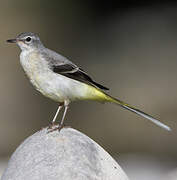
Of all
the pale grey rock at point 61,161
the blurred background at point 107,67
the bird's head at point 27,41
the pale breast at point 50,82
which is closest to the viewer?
the pale grey rock at point 61,161

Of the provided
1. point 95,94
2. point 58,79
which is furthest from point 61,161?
point 95,94

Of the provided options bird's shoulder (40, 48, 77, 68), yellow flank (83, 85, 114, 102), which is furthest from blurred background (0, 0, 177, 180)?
bird's shoulder (40, 48, 77, 68)

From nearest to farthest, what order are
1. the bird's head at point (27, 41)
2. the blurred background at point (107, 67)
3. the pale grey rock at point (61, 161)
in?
1. the pale grey rock at point (61, 161)
2. the bird's head at point (27, 41)
3. the blurred background at point (107, 67)

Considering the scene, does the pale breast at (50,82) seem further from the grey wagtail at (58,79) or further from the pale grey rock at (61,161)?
the pale grey rock at (61,161)

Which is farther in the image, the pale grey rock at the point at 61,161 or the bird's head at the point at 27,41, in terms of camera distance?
the bird's head at the point at 27,41

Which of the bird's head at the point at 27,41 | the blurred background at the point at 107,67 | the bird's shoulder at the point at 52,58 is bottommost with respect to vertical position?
the blurred background at the point at 107,67

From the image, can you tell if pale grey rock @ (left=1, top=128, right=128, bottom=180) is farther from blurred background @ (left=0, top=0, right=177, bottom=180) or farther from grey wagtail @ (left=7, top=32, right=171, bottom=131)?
blurred background @ (left=0, top=0, right=177, bottom=180)

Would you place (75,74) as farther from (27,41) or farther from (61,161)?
(61,161)

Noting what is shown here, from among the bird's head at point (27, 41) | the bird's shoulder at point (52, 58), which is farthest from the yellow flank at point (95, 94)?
the bird's head at point (27, 41)
